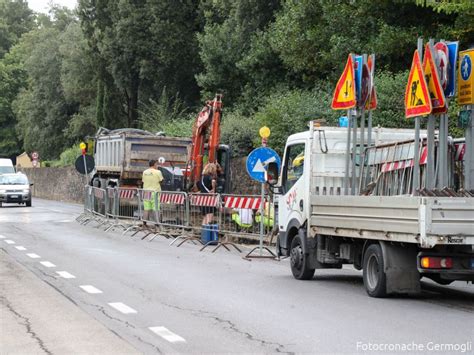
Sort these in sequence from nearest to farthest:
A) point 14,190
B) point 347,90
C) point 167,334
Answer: point 167,334 → point 347,90 → point 14,190

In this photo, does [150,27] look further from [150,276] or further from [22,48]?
[22,48]

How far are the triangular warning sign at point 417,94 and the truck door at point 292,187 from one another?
274 cm

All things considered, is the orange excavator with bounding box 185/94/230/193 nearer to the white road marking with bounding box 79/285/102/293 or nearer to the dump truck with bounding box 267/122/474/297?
the dump truck with bounding box 267/122/474/297

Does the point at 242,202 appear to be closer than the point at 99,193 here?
Yes

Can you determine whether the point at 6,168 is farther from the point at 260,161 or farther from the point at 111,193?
the point at 260,161

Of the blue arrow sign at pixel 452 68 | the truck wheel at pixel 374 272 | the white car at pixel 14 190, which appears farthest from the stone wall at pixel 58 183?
the blue arrow sign at pixel 452 68

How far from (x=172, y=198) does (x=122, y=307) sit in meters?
11.6

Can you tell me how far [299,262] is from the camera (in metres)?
13.1

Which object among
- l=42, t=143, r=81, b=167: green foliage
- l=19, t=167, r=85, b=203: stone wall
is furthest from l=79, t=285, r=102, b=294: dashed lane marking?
l=42, t=143, r=81, b=167: green foliage

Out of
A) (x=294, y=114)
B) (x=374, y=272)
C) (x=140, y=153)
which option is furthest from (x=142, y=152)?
(x=374, y=272)

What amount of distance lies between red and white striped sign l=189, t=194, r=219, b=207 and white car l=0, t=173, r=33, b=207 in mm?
21808

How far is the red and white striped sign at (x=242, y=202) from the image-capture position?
19047 mm

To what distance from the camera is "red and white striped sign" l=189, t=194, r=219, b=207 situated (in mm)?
20203

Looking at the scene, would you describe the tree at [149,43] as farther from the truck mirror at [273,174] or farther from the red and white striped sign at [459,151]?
the red and white striped sign at [459,151]
